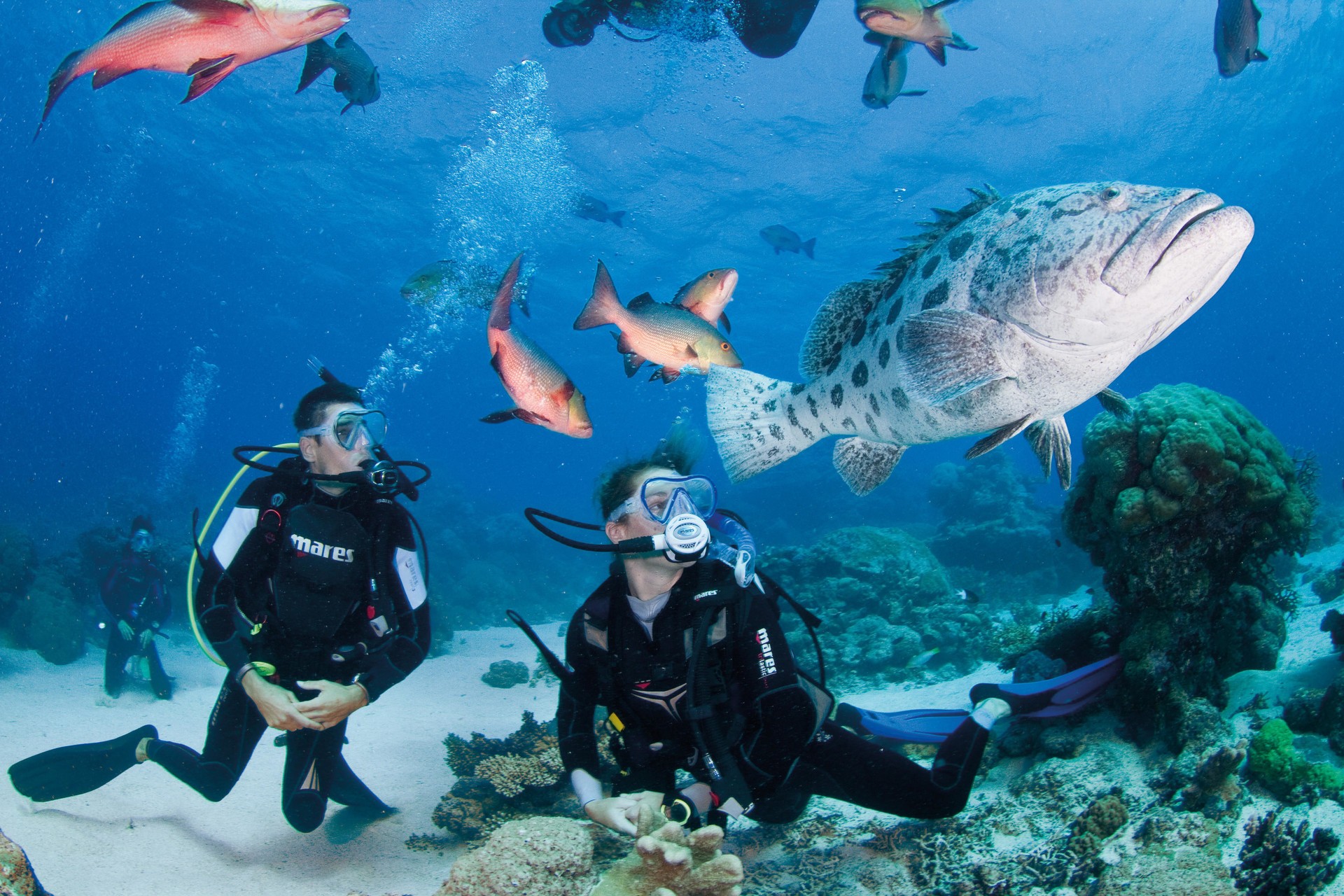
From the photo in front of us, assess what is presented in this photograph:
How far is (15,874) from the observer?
7.33ft

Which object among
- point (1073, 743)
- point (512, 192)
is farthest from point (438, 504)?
point (1073, 743)

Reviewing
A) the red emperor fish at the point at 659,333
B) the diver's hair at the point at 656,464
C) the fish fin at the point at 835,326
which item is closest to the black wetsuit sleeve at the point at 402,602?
the diver's hair at the point at 656,464

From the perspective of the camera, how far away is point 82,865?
3488 millimetres

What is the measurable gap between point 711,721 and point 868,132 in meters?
21.5

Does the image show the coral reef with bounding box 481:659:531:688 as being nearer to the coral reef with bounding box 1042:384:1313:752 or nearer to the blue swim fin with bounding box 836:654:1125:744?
the blue swim fin with bounding box 836:654:1125:744

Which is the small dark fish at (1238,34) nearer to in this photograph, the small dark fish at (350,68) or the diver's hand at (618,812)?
the diver's hand at (618,812)

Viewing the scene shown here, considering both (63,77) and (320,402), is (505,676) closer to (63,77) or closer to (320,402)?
(320,402)

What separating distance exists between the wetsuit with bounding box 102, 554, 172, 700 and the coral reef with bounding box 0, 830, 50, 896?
6313 millimetres


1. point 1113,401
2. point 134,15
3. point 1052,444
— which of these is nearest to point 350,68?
point 134,15

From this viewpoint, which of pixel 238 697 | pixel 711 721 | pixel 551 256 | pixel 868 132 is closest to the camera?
pixel 711 721

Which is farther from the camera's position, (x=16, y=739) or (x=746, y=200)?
(x=746, y=200)

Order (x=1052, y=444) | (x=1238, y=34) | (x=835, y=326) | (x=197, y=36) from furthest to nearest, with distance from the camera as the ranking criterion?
(x=1238, y=34) < (x=835, y=326) < (x=1052, y=444) < (x=197, y=36)

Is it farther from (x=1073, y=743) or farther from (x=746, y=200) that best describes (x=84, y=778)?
(x=746, y=200)

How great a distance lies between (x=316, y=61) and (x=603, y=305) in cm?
361
